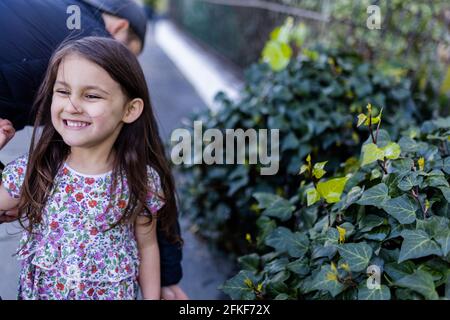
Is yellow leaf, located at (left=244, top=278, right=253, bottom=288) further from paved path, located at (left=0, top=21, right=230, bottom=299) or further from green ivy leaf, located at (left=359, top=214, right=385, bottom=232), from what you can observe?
paved path, located at (left=0, top=21, right=230, bottom=299)

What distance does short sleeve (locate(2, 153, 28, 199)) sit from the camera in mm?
1327

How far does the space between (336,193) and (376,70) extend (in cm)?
164

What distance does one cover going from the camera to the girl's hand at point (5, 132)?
4.33 feet

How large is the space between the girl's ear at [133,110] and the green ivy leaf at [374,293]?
2.40ft

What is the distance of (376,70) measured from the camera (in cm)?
290

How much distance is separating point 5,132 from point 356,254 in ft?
3.04

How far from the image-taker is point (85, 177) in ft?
4.46

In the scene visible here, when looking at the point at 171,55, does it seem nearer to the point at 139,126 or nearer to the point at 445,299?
the point at 139,126

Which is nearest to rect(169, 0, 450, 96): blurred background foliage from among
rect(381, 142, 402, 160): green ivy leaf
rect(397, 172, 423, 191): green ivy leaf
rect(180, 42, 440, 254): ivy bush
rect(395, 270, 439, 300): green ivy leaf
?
rect(180, 42, 440, 254): ivy bush

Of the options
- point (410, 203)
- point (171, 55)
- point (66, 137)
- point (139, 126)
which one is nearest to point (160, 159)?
point (139, 126)

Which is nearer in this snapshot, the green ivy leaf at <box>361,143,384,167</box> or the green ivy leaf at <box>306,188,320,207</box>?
the green ivy leaf at <box>361,143,384,167</box>

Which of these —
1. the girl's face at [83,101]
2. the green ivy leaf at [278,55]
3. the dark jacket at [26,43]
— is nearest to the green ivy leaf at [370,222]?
the girl's face at [83,101]

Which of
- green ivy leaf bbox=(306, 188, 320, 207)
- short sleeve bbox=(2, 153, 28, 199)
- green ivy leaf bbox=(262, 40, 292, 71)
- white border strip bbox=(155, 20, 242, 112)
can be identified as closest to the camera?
short sleeve bbox=(2, 153, 28, 199)

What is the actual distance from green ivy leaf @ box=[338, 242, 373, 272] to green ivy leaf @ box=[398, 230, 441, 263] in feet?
0.26
